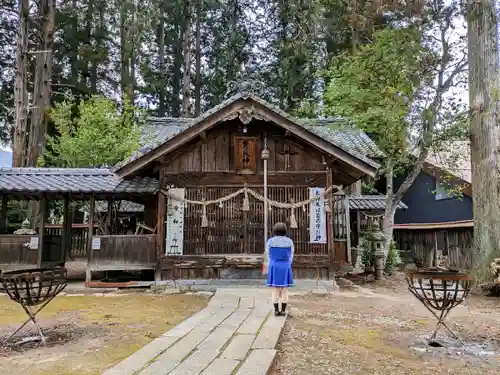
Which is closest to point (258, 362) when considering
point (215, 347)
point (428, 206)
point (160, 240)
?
point (215, 347)

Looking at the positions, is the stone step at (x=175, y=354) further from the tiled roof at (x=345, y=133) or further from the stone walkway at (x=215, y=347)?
the tiled roof at (x=345, y=133)

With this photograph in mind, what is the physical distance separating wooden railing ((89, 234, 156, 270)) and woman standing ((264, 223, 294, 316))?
5.21 meters

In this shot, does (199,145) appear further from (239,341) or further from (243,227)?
(239,341)

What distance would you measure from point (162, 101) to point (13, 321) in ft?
81.3

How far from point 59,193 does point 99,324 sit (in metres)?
5.78

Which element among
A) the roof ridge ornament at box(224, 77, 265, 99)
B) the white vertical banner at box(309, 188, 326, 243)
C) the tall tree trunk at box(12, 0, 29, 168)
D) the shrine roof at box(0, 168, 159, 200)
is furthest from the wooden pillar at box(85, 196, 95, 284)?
the tall tree trunk at box(12, 0, 29, 168)

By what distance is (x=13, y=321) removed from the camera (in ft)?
24.5

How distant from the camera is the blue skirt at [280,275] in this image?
6.98 m

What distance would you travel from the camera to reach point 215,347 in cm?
514

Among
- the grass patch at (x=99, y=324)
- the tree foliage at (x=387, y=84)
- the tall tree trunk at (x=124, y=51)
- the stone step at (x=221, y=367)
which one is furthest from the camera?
the tall tree trunk at (x=124, y=51)

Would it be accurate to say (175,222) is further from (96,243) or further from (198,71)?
(198,71)

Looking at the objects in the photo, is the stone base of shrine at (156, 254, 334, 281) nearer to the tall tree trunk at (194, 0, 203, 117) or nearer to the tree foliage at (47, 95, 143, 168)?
the tree foliage at (47, 95, 143, 168)

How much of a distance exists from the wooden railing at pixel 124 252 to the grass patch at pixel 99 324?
3.59ft

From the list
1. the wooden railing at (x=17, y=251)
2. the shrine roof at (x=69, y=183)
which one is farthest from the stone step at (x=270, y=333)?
the wooden railing at (x=17, y=251)
